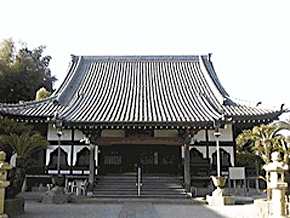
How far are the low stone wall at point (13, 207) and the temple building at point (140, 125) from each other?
204 inches

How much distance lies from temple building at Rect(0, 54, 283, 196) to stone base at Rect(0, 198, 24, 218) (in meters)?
5.17

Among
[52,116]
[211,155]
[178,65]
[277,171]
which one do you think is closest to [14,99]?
[52,116]

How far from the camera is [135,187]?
52.7 feet

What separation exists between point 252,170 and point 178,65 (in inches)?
373

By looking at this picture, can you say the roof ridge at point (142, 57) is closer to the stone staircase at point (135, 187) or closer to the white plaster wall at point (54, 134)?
the white plaster wall at point (54, 134)

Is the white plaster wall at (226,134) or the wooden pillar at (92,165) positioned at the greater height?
the white plaster wall at (226,134)

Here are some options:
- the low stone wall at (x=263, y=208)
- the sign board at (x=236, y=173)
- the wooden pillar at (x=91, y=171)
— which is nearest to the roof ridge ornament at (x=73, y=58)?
the wooden pillar at (x=91, y=171)

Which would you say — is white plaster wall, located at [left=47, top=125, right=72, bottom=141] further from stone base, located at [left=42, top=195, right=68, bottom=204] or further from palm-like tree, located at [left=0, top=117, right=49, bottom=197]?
stone base, located at [left=42, top=195, right=68, bottom=204]

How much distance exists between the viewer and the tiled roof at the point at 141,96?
1646cm

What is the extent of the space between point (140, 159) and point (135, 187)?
2749 millimetres

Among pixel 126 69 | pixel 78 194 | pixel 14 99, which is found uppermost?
pixel 126 69

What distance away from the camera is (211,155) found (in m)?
17.7

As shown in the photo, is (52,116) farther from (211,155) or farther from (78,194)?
(211,155)

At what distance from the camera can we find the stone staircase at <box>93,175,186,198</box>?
50.1 ft
